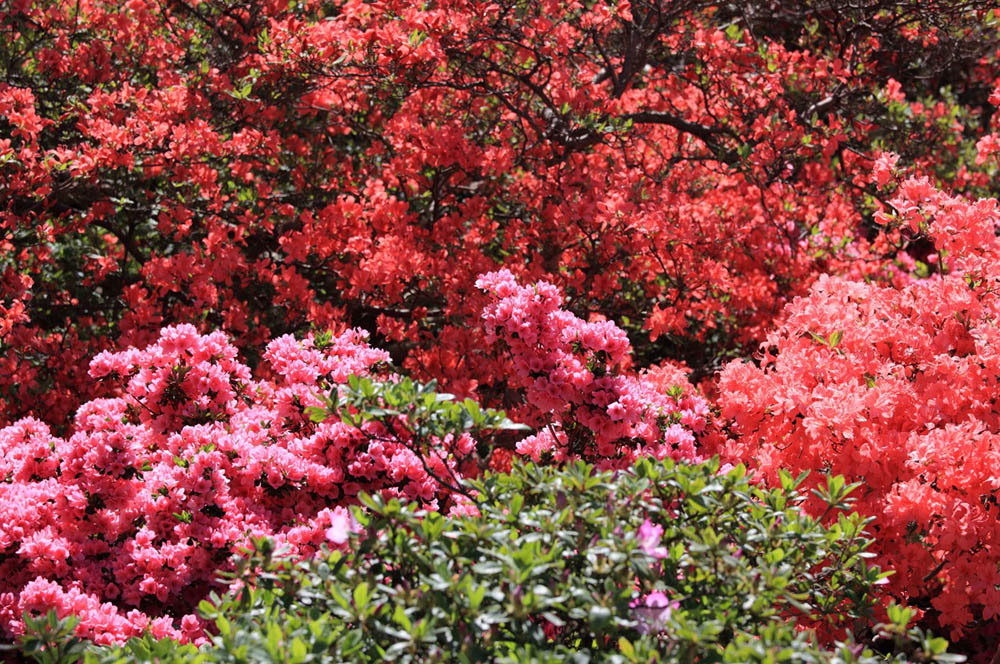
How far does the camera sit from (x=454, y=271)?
4480 mm

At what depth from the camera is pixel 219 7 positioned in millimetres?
5020

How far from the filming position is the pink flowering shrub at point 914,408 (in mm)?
2662

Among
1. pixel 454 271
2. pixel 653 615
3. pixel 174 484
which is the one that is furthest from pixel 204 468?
pixel 454 271

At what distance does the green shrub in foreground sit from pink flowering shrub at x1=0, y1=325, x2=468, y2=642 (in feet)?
1.89

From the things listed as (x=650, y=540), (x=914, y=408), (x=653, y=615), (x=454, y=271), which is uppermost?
(x=454, y=271)

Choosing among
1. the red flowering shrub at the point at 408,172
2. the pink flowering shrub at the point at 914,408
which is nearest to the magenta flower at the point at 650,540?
the pink flowering shrub at the point at 914,408

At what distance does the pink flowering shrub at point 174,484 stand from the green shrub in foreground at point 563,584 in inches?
22.6

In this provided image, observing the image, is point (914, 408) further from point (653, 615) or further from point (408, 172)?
point (408, 172)

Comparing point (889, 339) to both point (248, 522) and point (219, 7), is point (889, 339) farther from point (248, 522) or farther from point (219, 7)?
point (219, 7)

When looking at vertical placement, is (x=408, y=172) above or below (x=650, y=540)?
above

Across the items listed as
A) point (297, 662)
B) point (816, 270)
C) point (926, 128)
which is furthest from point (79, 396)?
point (926, 128)

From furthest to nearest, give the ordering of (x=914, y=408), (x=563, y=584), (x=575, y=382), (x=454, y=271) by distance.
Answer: (x=454, y=271), (x=914, y=408), (x=575, y=382), (x=563, y=584)

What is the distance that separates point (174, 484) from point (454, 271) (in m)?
1.94

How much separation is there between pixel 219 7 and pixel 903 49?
14.3 ft
